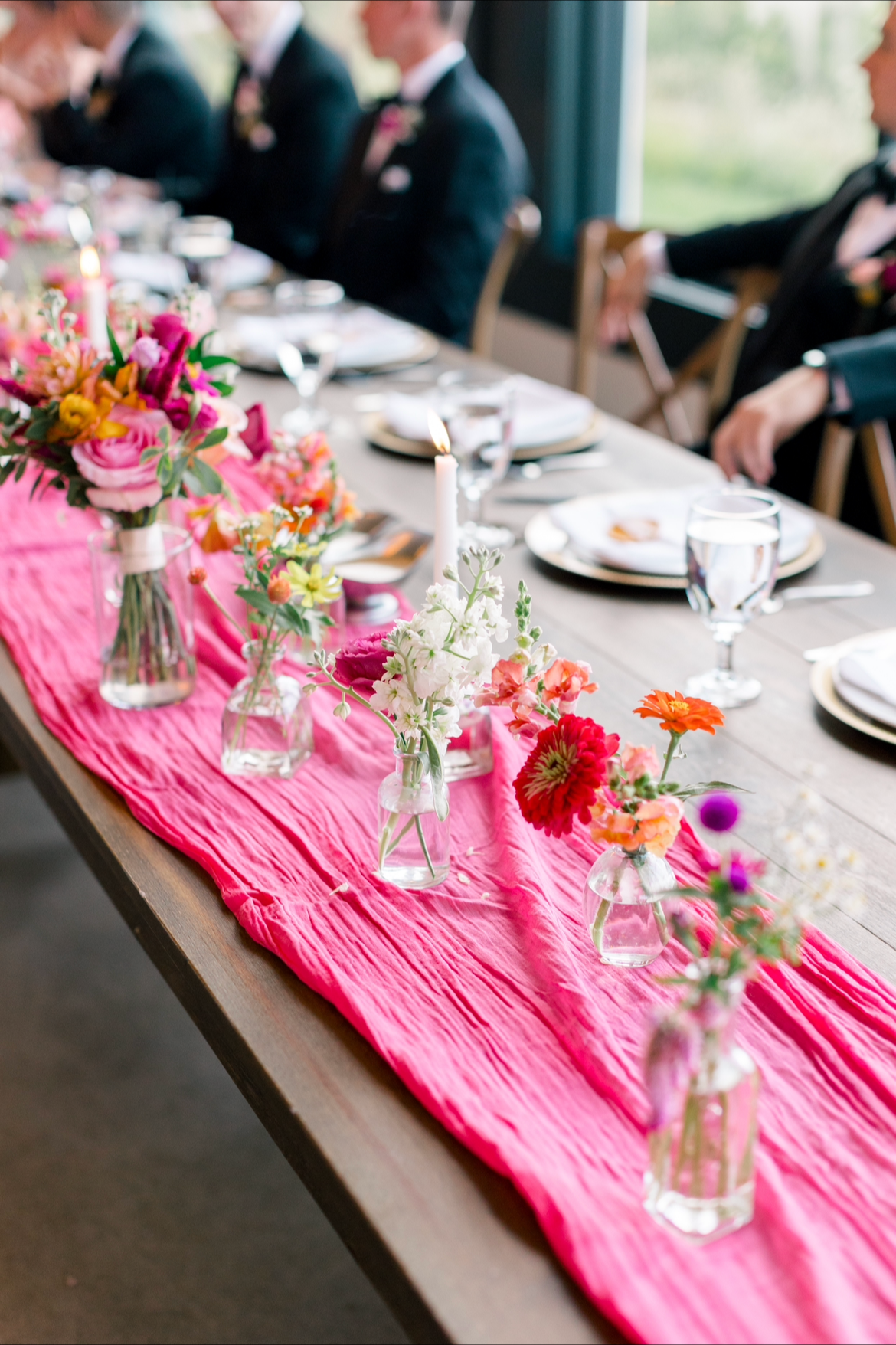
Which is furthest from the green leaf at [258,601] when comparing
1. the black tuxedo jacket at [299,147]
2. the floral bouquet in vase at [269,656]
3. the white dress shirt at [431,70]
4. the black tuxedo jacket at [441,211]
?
the black tuxedo jacket at [299,147]

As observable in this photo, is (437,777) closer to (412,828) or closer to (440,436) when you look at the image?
(412,828)

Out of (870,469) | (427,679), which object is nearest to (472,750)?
(427,679)

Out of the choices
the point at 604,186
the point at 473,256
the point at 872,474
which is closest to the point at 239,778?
the point at 872,474

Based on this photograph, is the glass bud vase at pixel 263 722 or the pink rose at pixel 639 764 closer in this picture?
the pink rose at pixel 639 764

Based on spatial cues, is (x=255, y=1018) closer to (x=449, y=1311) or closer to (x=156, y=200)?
(x=449, y=1311)

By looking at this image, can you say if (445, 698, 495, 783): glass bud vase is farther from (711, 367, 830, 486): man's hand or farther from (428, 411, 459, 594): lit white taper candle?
(711, 367, 830, 486): man's hand

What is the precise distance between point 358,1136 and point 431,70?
300 centimetres

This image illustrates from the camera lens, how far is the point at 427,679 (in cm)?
72

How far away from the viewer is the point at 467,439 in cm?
134

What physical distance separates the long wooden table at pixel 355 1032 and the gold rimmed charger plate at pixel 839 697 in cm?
1

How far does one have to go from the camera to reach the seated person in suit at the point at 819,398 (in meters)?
1.62

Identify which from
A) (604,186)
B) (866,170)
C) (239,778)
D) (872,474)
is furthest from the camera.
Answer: (604,186)

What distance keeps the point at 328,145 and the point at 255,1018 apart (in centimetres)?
367

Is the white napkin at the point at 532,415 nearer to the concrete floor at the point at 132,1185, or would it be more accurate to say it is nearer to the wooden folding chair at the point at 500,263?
the concrete floor at the point at 132,1185
